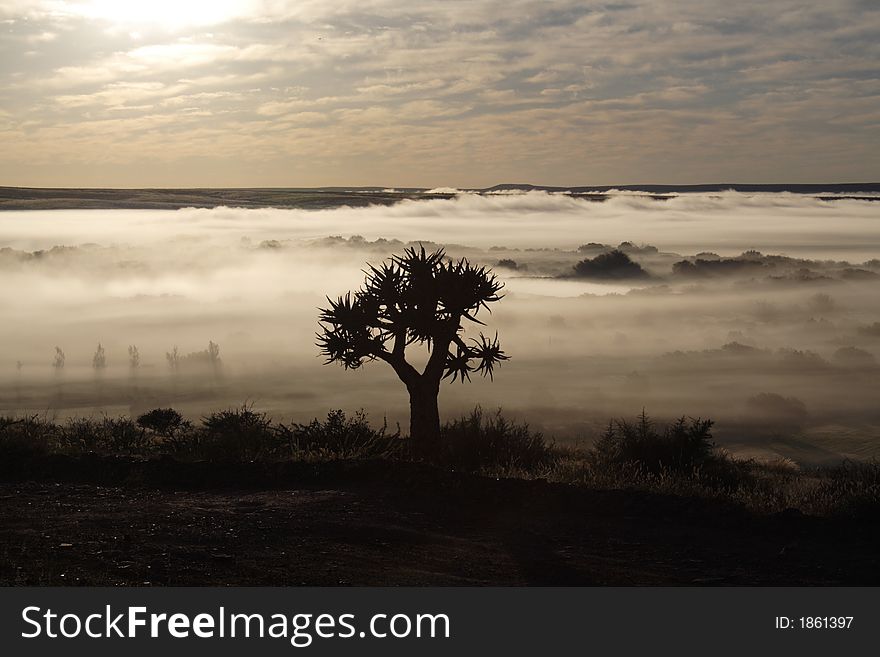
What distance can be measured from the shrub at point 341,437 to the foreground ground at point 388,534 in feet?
8.14

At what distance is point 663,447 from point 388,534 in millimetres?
7441

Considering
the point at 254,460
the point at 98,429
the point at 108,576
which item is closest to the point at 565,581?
the point at 108,576

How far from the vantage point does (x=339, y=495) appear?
42.1 ft

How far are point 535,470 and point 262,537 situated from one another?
616cm

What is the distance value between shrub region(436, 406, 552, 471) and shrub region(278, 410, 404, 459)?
0.97m

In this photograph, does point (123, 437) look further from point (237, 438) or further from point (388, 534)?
point (388, 534)

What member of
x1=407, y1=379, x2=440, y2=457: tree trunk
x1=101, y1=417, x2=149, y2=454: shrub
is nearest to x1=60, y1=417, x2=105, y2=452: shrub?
x1=101, y1=417, x2=149, y2=454: shrub

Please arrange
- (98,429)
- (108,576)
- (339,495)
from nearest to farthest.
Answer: (108,576)
(339,495)
(98,429)

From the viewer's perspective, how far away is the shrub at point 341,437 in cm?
1698

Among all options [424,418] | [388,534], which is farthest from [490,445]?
[388,534]

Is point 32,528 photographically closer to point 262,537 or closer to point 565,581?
point 262,537

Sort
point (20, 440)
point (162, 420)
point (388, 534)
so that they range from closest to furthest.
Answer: point (388, 534), point (20, 440), point (162, 420)

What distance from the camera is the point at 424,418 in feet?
53.7

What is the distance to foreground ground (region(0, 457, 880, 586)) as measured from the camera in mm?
9055
